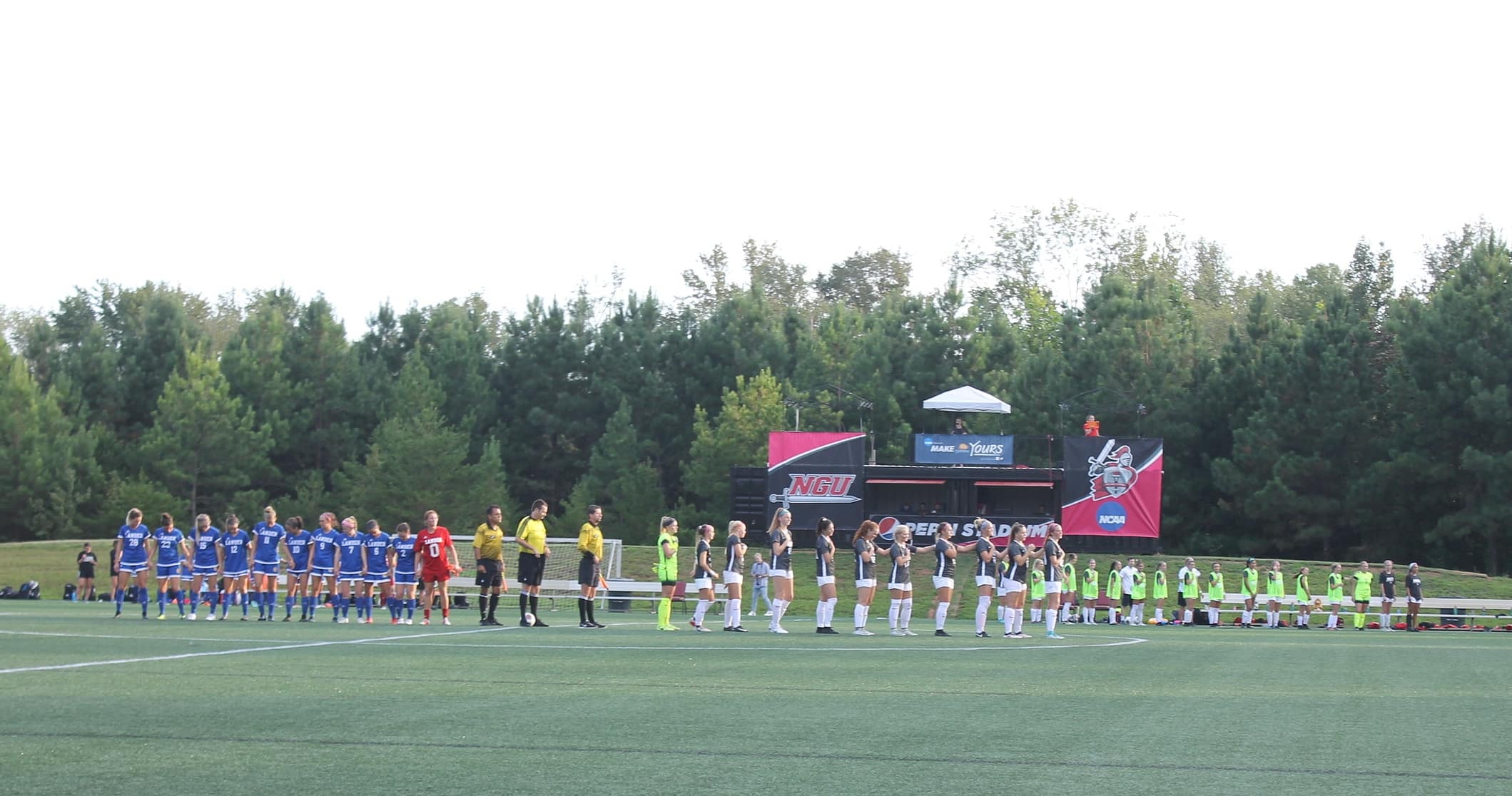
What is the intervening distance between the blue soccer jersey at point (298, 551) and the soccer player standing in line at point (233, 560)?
28.5 inches

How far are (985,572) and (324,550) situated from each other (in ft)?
35.0

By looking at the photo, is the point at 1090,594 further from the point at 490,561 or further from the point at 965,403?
the point at 490,561

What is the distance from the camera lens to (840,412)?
6469 cm

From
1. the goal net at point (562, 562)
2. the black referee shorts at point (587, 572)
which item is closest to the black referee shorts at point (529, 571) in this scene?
the black referee shorts at point (587, 572)

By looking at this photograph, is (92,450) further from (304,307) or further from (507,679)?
(507,679)

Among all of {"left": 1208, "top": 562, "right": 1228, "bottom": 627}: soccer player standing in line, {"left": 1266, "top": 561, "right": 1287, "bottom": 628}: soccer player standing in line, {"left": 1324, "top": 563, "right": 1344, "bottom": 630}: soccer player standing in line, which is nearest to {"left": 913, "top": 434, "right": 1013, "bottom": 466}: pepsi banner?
{"left": 1208, "top": 562, "right": 1228, "bottom": 627}: soccer player standing in line

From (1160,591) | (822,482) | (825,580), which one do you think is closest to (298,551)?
(825,580)

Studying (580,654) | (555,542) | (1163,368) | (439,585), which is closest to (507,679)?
(580,654)

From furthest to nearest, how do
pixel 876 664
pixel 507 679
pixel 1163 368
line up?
pixel 1163 368, pixel 876 664, pixel 507 679

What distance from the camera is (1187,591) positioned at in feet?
126

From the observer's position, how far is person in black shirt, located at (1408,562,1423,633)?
118 ft

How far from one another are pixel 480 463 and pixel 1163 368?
27925 mm

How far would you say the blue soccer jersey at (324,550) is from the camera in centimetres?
2514

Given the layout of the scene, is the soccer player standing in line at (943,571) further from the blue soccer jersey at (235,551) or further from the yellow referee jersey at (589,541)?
the blue soccer jersey at (235,551)
